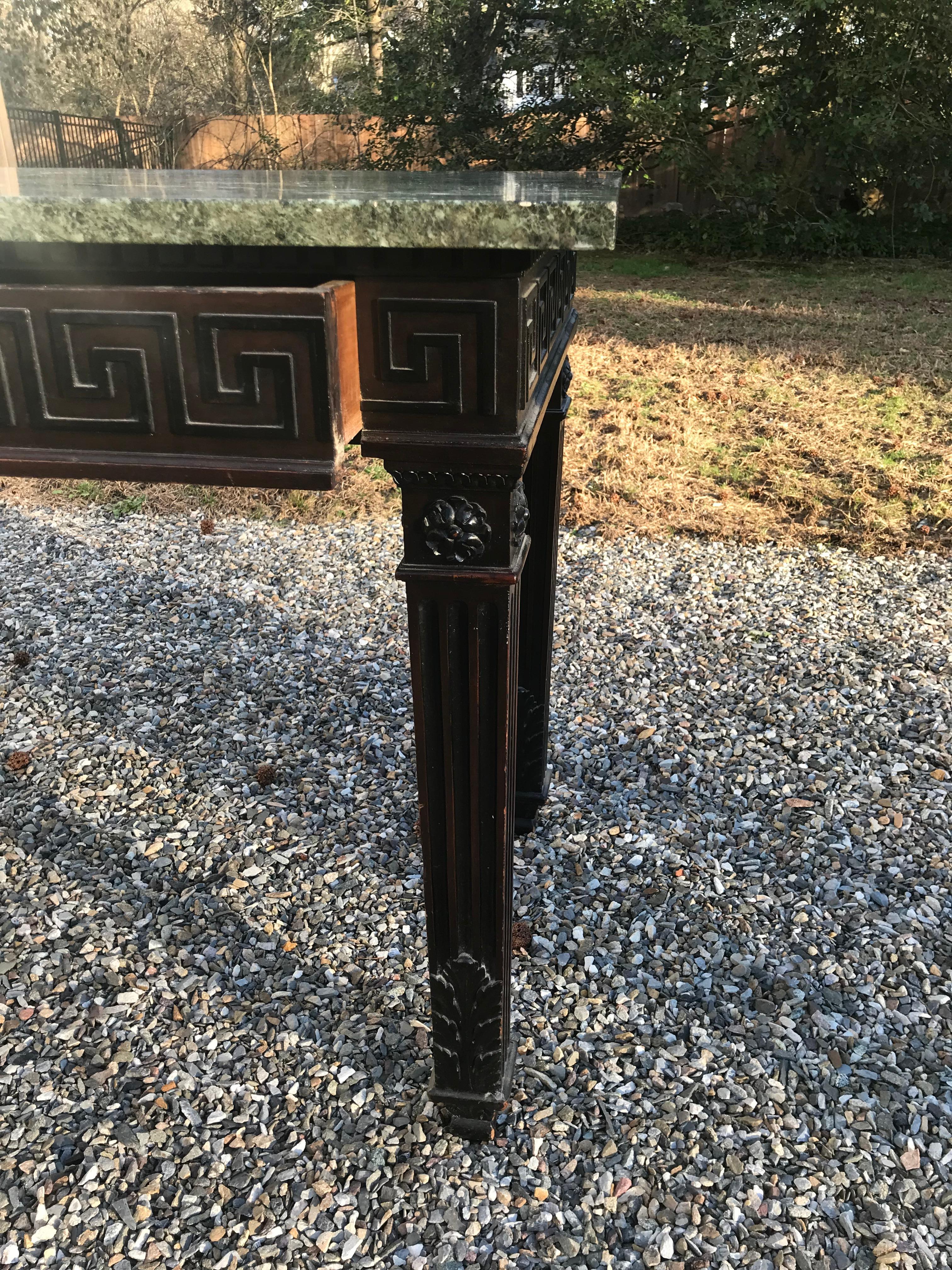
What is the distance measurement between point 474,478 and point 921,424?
17.0 feet

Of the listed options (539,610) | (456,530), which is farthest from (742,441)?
(456,530)

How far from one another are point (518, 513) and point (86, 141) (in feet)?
62.0

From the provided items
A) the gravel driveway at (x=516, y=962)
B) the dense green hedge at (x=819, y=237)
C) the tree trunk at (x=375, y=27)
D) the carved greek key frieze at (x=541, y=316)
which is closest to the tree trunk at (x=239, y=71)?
the tree trunk at (x=375, y=27)

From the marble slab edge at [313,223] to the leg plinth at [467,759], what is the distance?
0.29m

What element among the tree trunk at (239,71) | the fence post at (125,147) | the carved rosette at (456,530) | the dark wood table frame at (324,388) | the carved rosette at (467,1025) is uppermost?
the tree trunk at (239,71)

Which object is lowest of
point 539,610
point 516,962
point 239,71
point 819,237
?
point 516,962

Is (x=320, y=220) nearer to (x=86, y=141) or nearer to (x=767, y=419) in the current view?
(x=767, y=419)

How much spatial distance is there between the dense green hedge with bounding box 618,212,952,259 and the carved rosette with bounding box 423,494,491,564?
11.5 metres

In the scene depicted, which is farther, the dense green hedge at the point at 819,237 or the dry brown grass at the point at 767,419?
the dense green hedge at the point at 819,237

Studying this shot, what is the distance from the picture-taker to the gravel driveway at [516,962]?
5.31 ft

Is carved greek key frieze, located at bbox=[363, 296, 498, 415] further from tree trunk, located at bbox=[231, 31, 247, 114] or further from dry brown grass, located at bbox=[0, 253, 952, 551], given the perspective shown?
tree trunk, located at bbox=[231, 31, 247, 114]

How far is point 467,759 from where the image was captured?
1.40 m

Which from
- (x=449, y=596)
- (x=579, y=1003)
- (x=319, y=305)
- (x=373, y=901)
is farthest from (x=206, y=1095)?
(x=319, y=305)

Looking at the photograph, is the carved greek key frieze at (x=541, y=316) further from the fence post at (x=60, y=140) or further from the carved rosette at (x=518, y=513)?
the fence post at (x=60, y=140)
